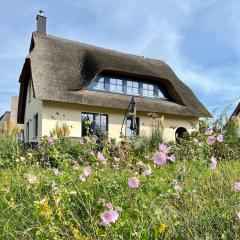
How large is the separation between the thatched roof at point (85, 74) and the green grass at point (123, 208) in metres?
13.1

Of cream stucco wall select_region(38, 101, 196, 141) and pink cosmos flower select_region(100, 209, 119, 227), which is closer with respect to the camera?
pink cosmos flower select_region(100, 209, 119, 227)

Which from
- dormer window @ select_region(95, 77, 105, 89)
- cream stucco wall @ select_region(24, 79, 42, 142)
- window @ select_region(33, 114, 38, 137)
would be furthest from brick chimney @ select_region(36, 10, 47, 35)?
window @ select_region(33, 114, 38, 137)

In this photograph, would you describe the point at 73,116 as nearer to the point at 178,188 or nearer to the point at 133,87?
the point at 133,87

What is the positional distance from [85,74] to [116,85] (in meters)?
1.58

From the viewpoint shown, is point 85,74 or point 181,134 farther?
point 85,74

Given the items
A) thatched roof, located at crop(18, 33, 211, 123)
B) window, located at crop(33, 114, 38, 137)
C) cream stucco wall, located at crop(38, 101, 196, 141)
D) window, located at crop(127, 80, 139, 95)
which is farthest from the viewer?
window, located at crop(127, 80, 139, 95)

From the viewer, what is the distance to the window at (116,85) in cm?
1798

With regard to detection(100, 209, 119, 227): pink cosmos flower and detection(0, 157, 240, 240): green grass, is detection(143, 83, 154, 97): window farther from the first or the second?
detection(100, 209, 119, 227): pink cosmos flower

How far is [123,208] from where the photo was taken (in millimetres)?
2184

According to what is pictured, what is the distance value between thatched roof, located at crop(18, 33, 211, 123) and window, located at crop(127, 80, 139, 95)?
1.32ft

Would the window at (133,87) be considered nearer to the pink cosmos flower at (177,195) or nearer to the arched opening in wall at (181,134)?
the arched opening in wall at (181,134)

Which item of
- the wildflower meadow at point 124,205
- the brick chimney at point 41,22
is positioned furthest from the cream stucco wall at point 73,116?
the wildflower meadow at point 124,205

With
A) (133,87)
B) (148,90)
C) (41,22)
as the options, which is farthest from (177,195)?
(41,22)

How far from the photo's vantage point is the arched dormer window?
1783cm
